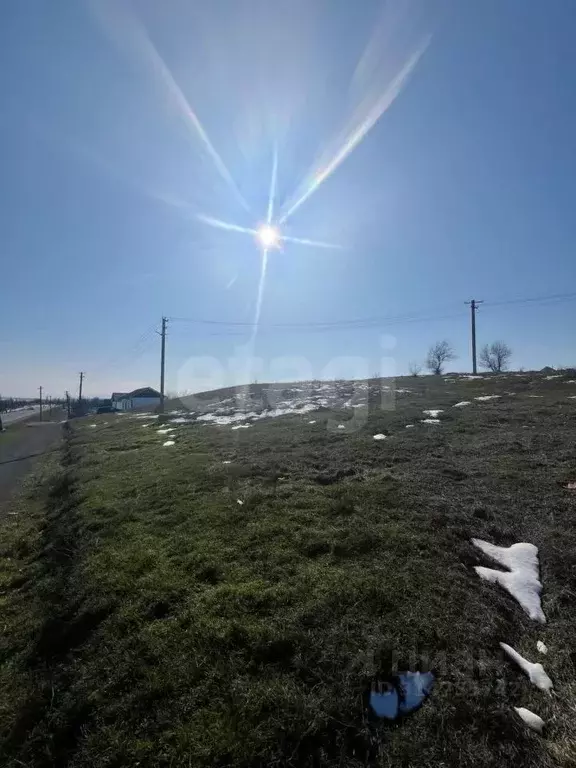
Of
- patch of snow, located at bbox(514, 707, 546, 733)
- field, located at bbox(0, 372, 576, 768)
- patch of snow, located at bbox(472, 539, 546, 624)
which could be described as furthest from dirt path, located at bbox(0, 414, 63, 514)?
patch of snow, located at bbox(514, 707, 546, 733)

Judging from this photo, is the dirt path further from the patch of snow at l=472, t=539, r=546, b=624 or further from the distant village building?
the distant village building

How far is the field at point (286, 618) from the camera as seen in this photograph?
3268mm

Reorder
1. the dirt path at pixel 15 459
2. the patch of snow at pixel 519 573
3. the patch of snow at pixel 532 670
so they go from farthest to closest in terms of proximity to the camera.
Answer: the dirt path at pixel 15 459 < the patch of snow at pixel 519 573 < the patch of snow at pixel 532 670

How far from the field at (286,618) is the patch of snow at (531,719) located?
0.06 metres

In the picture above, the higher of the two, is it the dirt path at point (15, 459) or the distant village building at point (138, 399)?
the distant village building at point (138, 399)

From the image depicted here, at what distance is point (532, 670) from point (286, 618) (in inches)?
99.7

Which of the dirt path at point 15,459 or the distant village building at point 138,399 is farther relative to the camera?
the distant village building at point 138,399

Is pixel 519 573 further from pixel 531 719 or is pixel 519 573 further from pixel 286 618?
pixel 286 618

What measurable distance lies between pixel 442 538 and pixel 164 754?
4.82m

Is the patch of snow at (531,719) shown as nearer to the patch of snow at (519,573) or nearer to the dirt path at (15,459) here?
the patch of snow at (519,573)

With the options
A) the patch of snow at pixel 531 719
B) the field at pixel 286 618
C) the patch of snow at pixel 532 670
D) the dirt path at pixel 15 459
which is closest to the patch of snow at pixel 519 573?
the field at pixel 286 618

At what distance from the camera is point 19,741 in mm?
3600

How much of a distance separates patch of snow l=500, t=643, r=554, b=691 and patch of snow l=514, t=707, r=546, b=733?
0.37m

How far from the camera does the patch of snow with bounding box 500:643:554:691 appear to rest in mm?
3621
